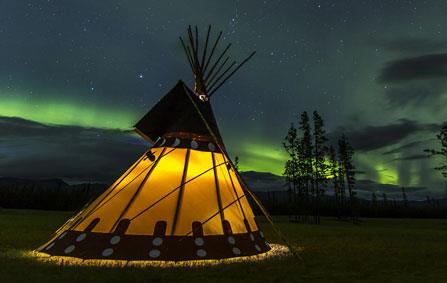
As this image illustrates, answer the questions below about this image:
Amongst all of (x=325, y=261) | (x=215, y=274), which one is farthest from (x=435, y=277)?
(x=215, y=274)

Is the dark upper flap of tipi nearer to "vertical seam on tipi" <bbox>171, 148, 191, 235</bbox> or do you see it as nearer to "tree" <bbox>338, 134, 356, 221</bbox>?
"vertical seam on tipi" <bbox>171, 148, 191, 235</bbox>

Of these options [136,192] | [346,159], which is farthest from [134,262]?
[346,159]

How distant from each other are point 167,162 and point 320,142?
31317 millimetres

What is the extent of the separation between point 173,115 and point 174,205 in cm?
225

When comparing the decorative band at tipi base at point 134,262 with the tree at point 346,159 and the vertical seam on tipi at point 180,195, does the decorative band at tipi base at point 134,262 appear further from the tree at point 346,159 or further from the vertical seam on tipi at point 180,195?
the tree at point 346,159

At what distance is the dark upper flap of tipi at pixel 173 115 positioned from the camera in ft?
24.7

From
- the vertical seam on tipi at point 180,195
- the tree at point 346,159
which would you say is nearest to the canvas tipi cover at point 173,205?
the vertical seam on tipi at point 180,195

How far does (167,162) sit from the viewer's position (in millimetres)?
7145

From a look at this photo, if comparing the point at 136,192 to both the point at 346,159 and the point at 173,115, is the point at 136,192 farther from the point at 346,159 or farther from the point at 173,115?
the point at 346,159

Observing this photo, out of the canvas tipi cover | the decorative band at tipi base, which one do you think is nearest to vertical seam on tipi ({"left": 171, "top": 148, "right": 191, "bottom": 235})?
the canvas tipi cover

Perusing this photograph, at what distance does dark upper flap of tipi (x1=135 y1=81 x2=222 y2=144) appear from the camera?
24.7 ft

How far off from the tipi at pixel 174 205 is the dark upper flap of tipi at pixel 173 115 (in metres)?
0.02

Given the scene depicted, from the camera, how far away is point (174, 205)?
651 centimetres

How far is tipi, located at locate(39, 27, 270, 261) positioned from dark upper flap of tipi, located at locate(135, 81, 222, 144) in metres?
0.02
